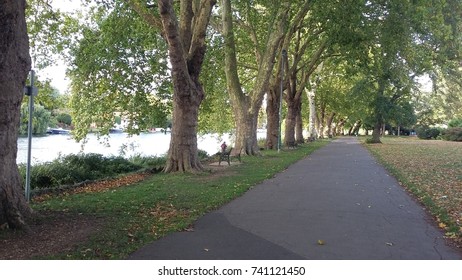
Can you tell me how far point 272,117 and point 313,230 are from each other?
75.5ft

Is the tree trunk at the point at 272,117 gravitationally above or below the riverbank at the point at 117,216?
above

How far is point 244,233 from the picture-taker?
6.51m

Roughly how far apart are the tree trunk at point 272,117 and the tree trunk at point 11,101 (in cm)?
2339

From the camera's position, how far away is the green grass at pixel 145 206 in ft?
19.1

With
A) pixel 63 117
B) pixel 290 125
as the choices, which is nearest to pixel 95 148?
pixel 63 117

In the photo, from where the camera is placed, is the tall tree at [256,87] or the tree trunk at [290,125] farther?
the tree trunk at [290,125]

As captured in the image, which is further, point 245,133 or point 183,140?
point 245,133

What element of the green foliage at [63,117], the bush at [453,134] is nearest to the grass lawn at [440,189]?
the green foliage at [63,117]

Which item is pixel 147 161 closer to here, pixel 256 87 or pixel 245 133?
pixel 245 133

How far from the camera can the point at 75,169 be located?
13492 mm

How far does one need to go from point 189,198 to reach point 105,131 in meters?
11.0

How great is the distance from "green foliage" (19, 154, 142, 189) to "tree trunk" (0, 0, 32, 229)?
15.5 ft

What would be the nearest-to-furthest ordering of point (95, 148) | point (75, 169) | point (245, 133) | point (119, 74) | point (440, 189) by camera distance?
point (440, 189) → point (75, 169) → point (119, 74) → point (245, 133) → point (95, 148)

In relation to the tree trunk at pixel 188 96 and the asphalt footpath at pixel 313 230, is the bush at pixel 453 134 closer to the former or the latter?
the tree trunk at pixel 188 96
